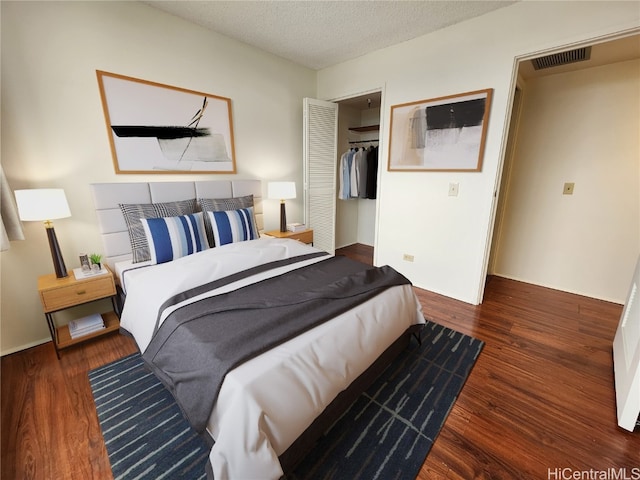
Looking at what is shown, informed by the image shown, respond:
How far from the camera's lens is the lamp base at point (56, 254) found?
1.83m

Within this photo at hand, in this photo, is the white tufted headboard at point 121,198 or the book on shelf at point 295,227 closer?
the white tufted headboard at point 121,198

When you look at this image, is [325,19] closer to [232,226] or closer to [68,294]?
[232,226]

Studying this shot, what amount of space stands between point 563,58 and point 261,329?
329 cm

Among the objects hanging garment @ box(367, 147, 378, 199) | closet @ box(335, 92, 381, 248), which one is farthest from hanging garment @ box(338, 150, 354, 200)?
hanging garment @ box(367, 147, 378, 199)

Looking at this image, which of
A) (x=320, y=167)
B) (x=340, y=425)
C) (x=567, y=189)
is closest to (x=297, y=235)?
(x=320, y=167)

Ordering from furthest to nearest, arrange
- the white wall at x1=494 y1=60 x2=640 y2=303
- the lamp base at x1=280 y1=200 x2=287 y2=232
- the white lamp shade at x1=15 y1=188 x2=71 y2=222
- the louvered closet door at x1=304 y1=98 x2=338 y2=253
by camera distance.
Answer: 1. the louvered closet door at x1=304 y1=98 x2=338 y2=253
2. the lamp base at x1=280 y1=200 x2=287 y2=232
3. the white wall at x1=494 y1=60 x2=640 y2=303
4. the white lamp shade at x1=15 y1=188 x2=71 y2=222

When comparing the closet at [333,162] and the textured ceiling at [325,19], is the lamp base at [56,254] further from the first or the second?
the closet at [333,162]

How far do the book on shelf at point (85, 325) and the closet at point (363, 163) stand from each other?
3.09 m

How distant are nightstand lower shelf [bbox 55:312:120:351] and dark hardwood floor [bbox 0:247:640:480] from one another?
9cm

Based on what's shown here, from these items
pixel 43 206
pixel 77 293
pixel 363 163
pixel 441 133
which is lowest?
pixel 77 293

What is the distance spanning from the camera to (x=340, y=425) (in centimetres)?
141

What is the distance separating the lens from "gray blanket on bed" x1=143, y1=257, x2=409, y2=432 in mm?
1067

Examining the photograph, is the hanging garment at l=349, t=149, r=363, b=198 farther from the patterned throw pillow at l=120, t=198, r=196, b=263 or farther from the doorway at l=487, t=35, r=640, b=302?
the patterned throw pillow at l=120, t=198, r=196, b=263

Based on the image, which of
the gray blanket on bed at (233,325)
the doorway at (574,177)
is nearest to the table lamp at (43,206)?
the gray blanket on bed at (233,325)
